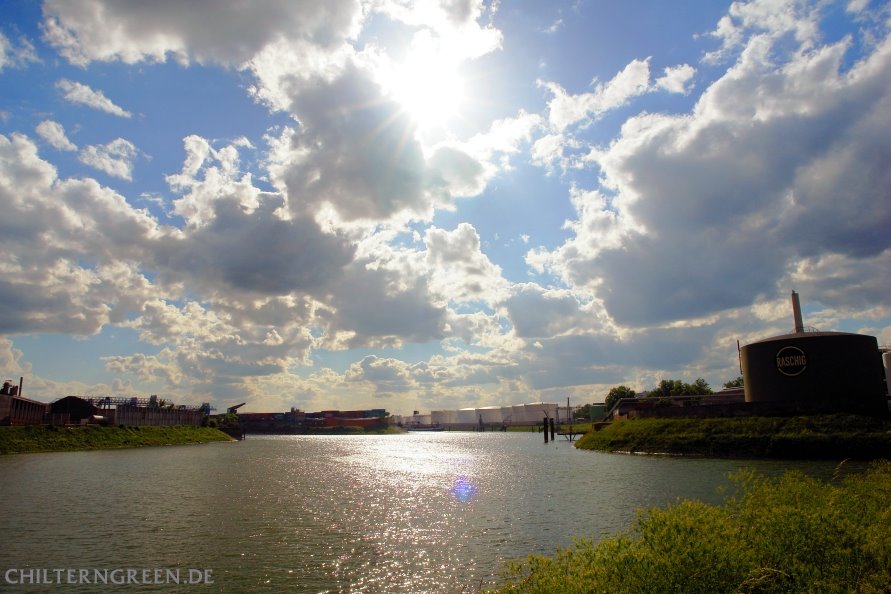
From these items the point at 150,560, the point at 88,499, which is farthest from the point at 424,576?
the point at 88,499

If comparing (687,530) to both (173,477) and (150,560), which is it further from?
(173,477)

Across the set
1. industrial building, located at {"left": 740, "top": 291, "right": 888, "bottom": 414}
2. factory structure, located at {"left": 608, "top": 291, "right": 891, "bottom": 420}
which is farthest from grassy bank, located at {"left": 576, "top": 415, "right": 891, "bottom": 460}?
industrial building, located at {"left": 740, "top": 291, "right": 888, "bottom": 414}

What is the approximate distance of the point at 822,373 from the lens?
7025 cm

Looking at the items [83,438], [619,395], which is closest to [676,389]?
Answer: [619,395]

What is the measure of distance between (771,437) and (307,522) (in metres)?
56.4

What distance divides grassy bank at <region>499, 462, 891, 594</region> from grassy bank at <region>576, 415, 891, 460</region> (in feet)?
167

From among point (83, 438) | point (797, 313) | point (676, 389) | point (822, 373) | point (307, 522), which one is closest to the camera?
point (307, 522)

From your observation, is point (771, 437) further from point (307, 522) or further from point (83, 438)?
point (83, 438)

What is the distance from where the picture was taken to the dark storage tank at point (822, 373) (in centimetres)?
6869

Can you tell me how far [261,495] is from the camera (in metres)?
39.8

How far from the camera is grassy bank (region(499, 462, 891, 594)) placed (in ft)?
40.6

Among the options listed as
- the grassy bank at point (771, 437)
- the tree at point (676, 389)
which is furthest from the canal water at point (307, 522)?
the tree at point (676, 389)

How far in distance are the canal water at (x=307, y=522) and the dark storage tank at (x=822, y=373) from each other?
21691mm

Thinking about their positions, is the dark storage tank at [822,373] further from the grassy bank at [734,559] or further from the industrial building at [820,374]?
the grassy bank at [734,559]
